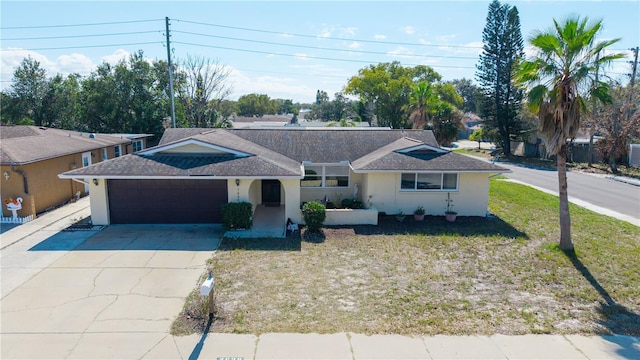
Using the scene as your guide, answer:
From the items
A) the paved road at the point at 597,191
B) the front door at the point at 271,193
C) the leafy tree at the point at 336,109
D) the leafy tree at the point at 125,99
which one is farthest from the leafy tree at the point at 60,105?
the leafy tree at the point at 336,109

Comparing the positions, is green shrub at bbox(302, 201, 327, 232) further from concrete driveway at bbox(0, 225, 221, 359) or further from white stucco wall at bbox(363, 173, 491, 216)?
concrete driveway at bbox(0, 225, 221, 359)

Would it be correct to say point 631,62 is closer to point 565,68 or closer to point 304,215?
point 565,68

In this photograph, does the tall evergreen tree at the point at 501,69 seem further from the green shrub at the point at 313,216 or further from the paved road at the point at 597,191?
the green shrub at the point at 313,216

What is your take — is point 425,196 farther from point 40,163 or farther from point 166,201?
point 40,163

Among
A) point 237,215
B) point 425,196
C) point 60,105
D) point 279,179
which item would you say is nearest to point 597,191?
point 425,196

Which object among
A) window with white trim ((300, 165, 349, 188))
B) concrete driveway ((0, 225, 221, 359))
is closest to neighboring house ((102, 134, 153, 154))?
concrete driveway ((0, 225, 221, 359))

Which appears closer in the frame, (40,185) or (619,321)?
(619,321)

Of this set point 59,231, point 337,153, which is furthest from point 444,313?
point 59,231
